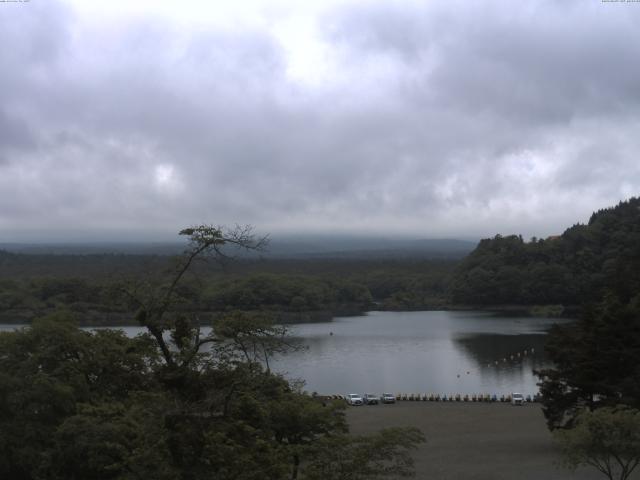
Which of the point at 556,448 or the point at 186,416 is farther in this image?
the point at 556,448

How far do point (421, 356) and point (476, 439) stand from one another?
2336 centimetres

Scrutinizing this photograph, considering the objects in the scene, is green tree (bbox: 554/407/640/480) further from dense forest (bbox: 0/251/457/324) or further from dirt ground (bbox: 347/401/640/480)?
dense forest (bbox: 0/251/457/324)

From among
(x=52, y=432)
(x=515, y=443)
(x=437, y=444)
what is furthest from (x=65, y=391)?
(x=515, y=443)

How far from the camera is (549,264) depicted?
78875 mm

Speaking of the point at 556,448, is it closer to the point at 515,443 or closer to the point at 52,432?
the point at 515,443

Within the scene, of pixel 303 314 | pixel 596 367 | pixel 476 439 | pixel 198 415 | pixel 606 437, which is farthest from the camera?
pixel 303 314

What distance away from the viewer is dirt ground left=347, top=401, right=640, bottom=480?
625 inches

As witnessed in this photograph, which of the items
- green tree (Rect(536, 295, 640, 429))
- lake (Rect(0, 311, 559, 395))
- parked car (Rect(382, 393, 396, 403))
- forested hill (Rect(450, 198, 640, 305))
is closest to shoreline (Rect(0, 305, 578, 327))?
forested hill (Rect(450, 198, 640, 305))

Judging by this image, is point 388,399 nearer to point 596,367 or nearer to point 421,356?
point 596,367

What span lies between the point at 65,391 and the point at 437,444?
9.99 metres

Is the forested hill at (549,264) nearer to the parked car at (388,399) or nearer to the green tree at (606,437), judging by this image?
the parked car at (388,399)

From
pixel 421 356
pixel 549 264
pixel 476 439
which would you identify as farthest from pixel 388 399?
pixel 549 264

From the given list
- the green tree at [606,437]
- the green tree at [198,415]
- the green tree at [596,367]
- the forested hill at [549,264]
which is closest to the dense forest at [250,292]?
the forested hill at [549,264]

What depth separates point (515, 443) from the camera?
18969 mm
